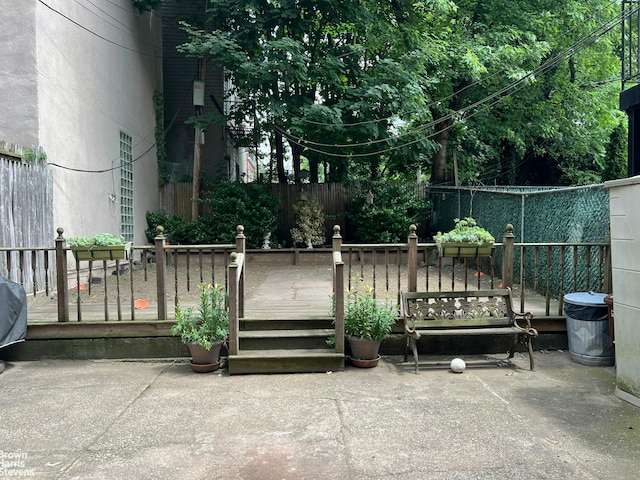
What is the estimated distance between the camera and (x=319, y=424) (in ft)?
12.2

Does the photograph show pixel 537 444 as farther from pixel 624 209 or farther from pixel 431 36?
pixel 431 36

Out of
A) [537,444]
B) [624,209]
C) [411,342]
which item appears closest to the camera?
[537,444]

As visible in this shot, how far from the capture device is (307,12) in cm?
1184

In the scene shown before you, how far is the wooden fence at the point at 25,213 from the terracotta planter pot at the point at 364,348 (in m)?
4.13

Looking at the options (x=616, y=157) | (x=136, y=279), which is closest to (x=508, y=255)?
(x=136, y=279)

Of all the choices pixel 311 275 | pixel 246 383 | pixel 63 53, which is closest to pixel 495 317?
pixel 246 383

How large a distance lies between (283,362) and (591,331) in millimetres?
3269

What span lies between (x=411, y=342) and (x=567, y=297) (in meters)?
1.82

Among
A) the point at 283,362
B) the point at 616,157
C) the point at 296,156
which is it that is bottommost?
the point at 283,362

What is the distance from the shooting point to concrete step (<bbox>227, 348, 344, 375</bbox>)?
4910 millimetres

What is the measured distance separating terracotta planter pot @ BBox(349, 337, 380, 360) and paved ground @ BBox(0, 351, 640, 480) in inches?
6.0

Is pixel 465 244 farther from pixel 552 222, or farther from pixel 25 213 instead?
pixel 25 213

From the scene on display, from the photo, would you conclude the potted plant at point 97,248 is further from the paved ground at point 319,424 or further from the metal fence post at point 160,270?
the paved ground at point 319,424

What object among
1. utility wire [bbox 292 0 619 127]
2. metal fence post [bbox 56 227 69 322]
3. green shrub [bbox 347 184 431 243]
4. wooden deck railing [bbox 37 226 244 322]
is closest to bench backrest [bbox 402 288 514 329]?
wooden deck railing [bbox 37 226 244 322]
